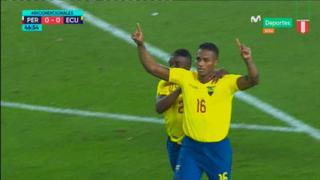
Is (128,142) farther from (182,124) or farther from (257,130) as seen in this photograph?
(182,124)

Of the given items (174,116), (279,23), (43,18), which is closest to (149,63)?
(174,116)

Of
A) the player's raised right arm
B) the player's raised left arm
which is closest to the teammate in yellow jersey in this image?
the player's raised right arm

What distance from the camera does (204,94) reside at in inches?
318

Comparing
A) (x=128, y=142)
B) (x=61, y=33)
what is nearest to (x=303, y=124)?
(x=128, y=142)

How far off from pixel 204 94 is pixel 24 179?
323cm

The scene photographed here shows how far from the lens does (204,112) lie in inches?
318

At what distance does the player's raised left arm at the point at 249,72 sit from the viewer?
7672mm

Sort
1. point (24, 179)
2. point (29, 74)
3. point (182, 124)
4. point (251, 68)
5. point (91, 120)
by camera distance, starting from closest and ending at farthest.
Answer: point (251, 68), point (182, 124), point (24, 179), point (91, 120), point (29, 74)

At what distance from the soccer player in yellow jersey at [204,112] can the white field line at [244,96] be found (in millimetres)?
3871

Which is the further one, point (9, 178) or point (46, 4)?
point (46, 4)

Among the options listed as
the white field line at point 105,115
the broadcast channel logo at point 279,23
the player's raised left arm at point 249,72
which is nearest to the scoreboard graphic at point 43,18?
the white field line at point 105,115

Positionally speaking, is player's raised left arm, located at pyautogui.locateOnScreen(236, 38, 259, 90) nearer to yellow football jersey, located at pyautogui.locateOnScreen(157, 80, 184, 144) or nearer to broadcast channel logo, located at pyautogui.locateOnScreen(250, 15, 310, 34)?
yellow football jersey, located at pyautogui.locateOnScreen(157, 80, 184, 144)

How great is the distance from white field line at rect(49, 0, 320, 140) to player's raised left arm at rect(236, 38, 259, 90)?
→ 400 centimetres

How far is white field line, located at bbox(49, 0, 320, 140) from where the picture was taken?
1223cm
